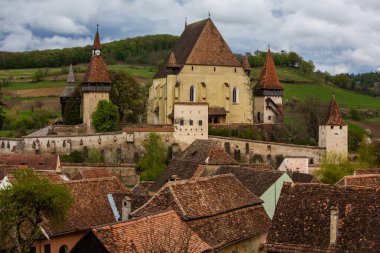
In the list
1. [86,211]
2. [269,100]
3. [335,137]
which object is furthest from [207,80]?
[86,211]

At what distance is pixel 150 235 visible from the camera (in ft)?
80.5

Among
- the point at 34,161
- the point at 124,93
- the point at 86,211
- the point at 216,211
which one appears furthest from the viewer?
the point at 124,93

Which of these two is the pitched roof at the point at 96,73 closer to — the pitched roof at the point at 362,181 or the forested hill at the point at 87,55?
the pitched roof at the point at 362,181

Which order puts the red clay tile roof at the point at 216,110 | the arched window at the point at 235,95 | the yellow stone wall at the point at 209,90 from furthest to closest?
the arched window at the point at 235,95 < the red clay tile roof at the point at 216,110 < the yellow stone wall at the point at 209,90

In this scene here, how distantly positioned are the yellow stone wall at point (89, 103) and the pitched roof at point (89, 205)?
122ft

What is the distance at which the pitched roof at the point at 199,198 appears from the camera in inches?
1109

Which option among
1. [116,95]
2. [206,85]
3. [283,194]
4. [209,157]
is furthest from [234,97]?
[283,194]

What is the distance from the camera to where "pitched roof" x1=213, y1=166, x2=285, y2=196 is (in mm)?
36562

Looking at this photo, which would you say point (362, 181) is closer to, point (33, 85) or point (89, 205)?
point (89, 205)

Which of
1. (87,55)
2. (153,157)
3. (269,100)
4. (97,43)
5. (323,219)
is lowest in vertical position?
(153,157)

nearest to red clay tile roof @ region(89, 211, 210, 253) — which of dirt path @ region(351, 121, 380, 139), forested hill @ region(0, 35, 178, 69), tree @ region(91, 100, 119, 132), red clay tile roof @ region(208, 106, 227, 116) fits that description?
tree @ region(91, 100, 119, 132)

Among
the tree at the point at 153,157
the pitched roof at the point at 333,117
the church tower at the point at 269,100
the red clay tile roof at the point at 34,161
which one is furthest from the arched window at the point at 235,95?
the red clay tile roof at the point at 34,161

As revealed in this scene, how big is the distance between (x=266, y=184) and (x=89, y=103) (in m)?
40.8

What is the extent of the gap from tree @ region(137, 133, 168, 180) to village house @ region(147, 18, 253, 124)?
32.7 ft
